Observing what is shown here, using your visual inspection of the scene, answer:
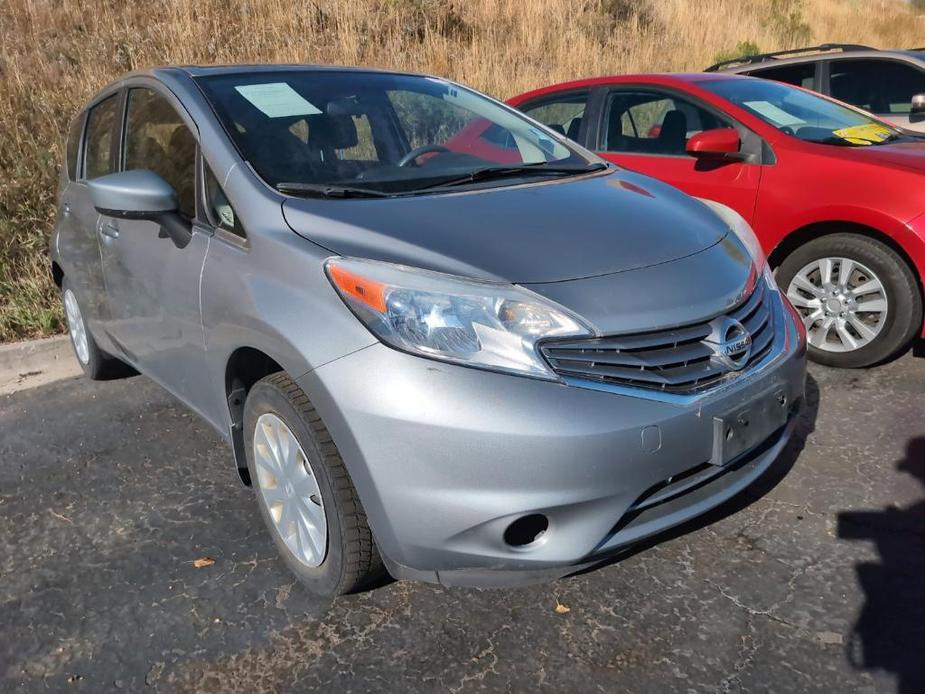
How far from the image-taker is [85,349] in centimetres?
414

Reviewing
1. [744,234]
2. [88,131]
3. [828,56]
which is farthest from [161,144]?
[828,56]

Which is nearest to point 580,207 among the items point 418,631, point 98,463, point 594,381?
point 594,381

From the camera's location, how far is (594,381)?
1.93m

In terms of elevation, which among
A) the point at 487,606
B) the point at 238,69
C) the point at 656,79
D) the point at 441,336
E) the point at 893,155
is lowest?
the point at 487,606

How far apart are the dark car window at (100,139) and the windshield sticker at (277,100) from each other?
92cm

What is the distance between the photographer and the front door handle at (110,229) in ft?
10.4

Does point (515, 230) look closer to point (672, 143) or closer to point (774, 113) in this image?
point (672, 143)

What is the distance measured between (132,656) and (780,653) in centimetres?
177

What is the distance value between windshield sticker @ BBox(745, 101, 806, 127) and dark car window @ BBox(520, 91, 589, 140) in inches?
41.9

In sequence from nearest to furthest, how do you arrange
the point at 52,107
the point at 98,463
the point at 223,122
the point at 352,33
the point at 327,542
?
the point at 327,542, the point at 223,122, the point at 98,463, the point at 52,107, the point at 352,33

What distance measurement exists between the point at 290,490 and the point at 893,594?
1780 millimetres

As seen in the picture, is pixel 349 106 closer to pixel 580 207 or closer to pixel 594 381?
pixel 580 207

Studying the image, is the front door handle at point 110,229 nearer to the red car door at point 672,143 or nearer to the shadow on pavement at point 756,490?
the shadow on pavement at point 756,490

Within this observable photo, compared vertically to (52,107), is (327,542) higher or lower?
lower
